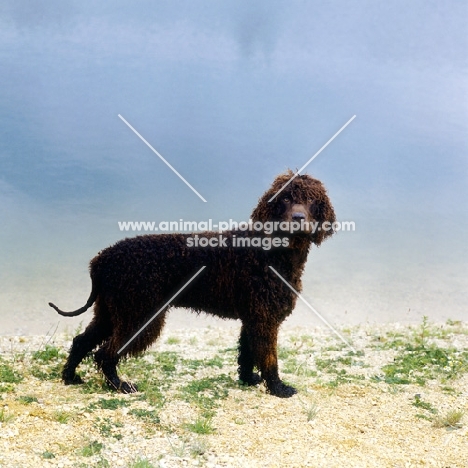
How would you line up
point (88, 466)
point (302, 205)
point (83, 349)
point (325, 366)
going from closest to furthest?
point (88, 466)
point (302, 205)
point (83, 349)
point (325, 366)

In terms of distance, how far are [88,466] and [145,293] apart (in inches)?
71.9

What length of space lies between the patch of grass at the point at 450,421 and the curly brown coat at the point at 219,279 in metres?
1.39

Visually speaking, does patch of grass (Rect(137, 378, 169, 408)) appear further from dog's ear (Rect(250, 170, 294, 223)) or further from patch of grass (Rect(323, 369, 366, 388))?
dog's ear (Rect(250, 170, 294, 223))

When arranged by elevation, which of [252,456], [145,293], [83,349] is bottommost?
[252,456]

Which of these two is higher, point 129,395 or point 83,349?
point 83,349

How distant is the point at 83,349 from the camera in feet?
20.0

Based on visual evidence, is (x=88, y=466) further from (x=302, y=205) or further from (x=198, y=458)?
(x=302, y=205)

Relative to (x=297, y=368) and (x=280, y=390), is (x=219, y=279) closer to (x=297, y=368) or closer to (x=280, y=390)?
(x=280, y=390)

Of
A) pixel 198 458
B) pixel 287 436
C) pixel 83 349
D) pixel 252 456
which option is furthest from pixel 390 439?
pixel 83 349

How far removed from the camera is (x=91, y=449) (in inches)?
175

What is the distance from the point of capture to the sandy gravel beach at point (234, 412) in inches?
179

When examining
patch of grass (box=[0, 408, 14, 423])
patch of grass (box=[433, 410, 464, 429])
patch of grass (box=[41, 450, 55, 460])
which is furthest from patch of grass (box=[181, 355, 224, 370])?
patch of grass (box=[41, 450, 55, 460])

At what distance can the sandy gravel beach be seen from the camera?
14.9 feet

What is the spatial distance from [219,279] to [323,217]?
1184mm
